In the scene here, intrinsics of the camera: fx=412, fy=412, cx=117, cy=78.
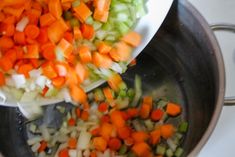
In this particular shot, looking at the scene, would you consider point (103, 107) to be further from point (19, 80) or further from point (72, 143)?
point (19, 80)

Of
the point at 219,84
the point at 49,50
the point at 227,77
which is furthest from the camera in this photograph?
the point at 227,77

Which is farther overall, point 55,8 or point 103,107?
point 103,107

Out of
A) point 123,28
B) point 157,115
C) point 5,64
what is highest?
point 123,28

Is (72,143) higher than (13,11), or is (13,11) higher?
(13,11)

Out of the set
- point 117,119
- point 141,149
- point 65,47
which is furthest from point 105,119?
point 65,47

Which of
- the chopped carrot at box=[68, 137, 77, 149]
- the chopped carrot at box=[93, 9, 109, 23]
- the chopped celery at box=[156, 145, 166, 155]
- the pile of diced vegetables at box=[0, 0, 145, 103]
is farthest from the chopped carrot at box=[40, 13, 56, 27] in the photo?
the chopped celery at box=[156, 145, 166, 155]

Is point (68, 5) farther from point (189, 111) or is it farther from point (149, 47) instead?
point (189, 111)
